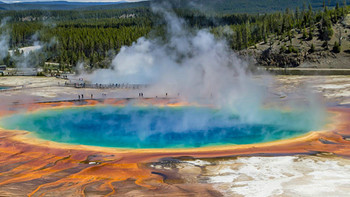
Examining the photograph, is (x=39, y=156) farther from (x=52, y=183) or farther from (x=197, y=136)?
(x=197, y=136)

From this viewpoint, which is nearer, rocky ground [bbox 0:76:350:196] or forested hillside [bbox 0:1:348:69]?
rocky ground [bbox 0:76:350:196]

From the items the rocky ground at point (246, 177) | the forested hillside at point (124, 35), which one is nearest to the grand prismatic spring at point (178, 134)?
the rocky ground at point (246, 177)

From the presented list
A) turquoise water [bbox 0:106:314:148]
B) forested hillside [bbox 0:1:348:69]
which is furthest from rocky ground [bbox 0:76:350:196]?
forested hillside [bbox 0:1:348:69]

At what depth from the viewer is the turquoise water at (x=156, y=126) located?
22.0m

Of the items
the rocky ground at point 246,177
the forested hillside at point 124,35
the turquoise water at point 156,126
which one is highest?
the forested hillside at point 124,35

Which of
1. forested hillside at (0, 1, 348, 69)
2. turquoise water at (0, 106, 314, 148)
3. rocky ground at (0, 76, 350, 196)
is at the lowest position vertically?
rocky ground at (0, 76, 350, 196)

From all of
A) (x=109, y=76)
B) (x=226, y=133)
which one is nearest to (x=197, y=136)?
(x=226, y=133)

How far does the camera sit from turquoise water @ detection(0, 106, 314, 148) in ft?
72.3

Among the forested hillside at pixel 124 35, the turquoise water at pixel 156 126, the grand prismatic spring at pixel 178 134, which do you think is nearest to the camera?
the grand prismatic spring at pixel 178 134

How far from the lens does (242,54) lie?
6788cm

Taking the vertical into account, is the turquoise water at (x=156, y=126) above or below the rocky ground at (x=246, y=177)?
above

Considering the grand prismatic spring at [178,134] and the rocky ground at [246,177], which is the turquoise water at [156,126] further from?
the rocky ground at [246,177]

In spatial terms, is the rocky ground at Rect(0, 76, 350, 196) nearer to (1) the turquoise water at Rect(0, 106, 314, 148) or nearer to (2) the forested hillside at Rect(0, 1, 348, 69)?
(1) the turquoise water at Rect(0, 106, 314, 148)

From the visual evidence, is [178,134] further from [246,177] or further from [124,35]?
[124,35]
